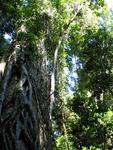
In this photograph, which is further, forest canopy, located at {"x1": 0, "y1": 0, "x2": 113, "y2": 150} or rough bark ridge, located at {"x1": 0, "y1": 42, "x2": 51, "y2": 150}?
forest canopy, located at {"x1": 0, "y1": 0, "x2": 113, "y2": 150}

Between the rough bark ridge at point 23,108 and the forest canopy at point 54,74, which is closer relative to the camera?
the rough bark ridge at point 23,108

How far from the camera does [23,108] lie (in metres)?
5.78

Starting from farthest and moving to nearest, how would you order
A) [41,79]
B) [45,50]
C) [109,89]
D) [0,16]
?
[109,89], [0,16], [45,50], [41,79]

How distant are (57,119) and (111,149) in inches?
77.4

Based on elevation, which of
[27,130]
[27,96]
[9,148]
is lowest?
[9,148]

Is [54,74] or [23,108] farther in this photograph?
[54,74]

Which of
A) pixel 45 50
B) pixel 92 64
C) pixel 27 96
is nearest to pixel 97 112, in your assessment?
pixel 92 64

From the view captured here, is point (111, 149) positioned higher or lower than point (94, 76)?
lower

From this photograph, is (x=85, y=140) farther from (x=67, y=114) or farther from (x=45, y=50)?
→ (x=45, y=50)

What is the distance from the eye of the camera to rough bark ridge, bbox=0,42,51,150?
525 cm

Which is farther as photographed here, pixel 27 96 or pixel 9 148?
pixel 27 96

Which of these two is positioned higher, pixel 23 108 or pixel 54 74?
pixel 54 74

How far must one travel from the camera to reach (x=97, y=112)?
1113 cm

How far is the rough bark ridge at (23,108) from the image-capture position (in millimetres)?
5246
